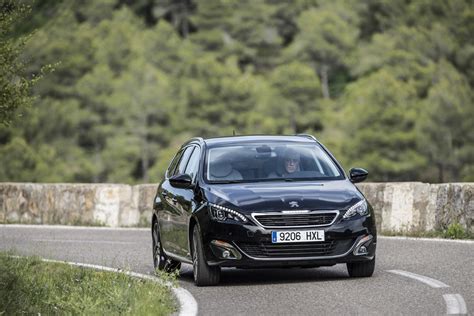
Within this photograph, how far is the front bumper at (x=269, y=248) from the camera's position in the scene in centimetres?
1248

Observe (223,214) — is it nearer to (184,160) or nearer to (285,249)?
(285,249)

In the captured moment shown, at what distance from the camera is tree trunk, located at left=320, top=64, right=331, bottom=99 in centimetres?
12388

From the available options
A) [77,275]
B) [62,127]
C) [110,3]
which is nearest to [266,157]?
[77,275]

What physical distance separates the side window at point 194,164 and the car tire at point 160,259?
1.00 m

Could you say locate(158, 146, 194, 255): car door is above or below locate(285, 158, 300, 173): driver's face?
below

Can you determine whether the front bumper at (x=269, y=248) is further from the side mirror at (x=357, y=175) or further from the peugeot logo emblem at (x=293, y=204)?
the side mirror at (x=357, y=175)

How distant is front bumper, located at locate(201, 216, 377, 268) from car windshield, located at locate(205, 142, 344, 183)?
1.01 metres

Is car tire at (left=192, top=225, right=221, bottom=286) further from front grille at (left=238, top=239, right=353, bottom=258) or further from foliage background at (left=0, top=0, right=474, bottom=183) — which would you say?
foliage background at (left=0, top=0, right=474, bottom=183)

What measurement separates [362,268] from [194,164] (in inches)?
93.4

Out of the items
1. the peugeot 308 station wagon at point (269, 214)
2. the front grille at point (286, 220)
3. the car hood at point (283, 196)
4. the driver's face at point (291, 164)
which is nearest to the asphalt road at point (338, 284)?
the peugeot 308 station wagon at point (269, 214)

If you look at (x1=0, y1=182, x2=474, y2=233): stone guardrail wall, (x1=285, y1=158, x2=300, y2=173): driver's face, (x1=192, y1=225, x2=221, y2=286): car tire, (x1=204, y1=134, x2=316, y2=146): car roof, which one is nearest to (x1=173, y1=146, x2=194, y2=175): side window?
(x1=204, y1=134, x2=316, y2=146): car roof

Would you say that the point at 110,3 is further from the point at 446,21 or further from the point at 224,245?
the point at 224,245

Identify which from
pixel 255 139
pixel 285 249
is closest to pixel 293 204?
A: pixel 285 249

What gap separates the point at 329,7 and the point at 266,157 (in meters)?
128
